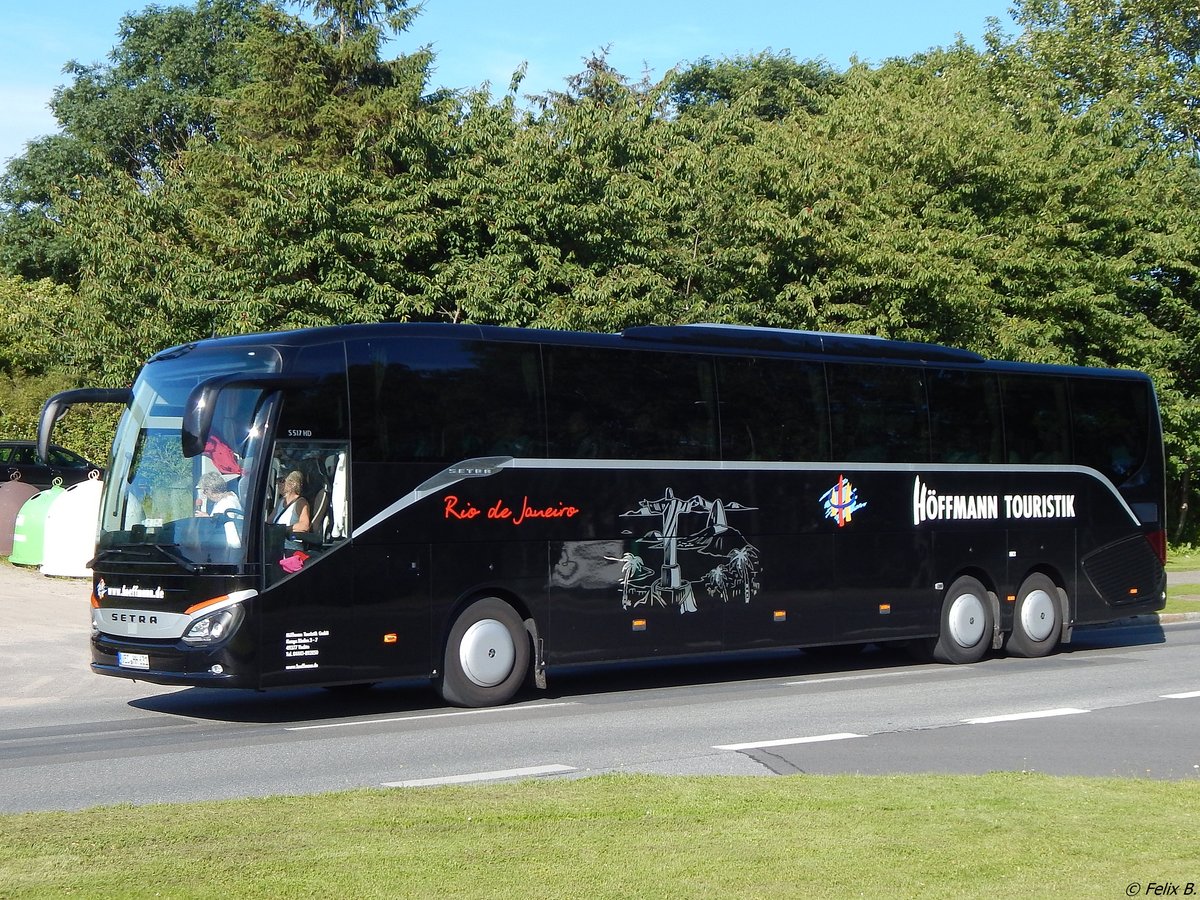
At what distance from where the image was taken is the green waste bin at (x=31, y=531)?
86.0 ft

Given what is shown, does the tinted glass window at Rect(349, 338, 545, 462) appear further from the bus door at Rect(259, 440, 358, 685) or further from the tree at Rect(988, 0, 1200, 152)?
the tree at Rect(988, 0, 1200, 152)

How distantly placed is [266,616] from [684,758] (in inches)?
150

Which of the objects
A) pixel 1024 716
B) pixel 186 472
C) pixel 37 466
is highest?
pixel 37 466

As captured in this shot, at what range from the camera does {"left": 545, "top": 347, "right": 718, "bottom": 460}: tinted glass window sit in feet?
46.7

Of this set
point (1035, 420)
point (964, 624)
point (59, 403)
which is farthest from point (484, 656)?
point (1035, 420)

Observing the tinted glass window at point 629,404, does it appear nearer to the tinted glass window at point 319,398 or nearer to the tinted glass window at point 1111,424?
the tinted glass window at point 319,398

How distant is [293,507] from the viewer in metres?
12.4

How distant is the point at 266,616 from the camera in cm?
1213

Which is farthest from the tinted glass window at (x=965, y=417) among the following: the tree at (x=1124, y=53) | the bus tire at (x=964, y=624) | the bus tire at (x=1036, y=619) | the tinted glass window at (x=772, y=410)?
the tree at (x=1124, y=53)

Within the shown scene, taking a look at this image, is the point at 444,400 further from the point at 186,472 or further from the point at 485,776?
the point at 485,776

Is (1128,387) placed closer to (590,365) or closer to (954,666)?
(954,666)

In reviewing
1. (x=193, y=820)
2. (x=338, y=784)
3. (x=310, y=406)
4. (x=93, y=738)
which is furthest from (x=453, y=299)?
(x=193, y=820)

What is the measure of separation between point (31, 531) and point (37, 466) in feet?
26.1

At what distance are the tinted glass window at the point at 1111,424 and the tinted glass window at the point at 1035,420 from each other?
261 millimetres
